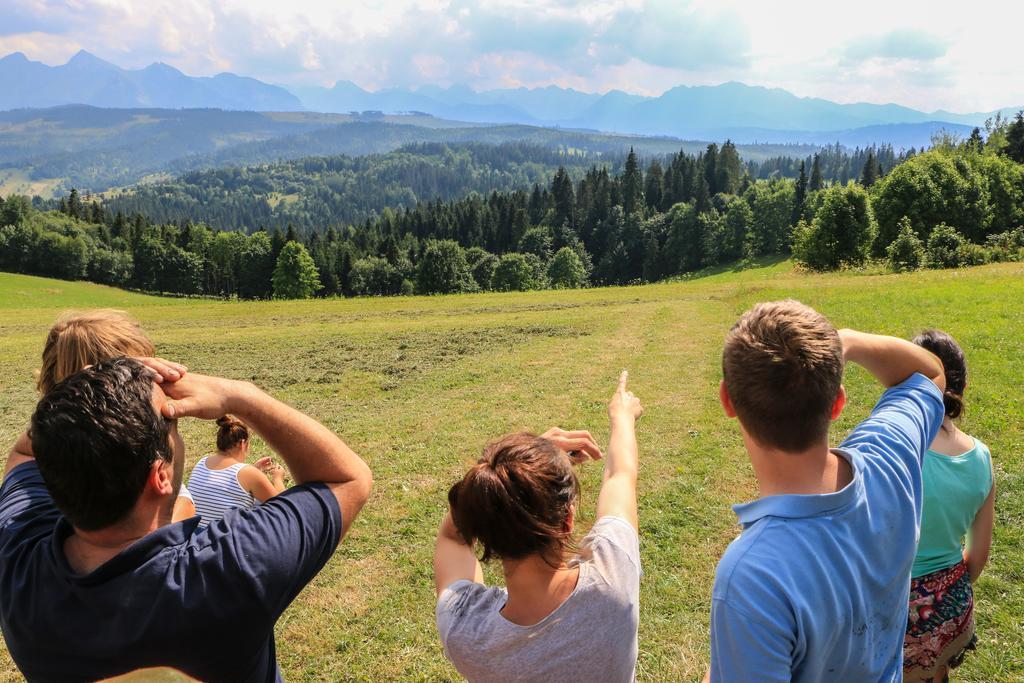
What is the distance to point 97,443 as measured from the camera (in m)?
2.08

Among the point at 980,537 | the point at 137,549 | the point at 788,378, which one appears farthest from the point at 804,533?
the point at 980,537

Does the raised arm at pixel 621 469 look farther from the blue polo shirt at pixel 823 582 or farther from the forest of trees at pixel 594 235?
the forest of trees at pixel 594 235

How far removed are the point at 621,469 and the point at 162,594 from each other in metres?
1.98

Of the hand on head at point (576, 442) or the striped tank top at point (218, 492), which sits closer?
the hand on head at point (576, 442)

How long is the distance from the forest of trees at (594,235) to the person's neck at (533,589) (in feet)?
166

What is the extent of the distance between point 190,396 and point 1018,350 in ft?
55.6

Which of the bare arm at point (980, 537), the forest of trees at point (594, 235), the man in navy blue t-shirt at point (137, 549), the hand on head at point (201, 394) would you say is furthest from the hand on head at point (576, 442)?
the forest of trees at point (594, 235)

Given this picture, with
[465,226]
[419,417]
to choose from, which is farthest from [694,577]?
[465,226]

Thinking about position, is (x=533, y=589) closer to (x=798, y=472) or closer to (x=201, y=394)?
(x=798, y=472)

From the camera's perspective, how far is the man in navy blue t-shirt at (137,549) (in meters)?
2.10

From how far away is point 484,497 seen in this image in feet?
7.50

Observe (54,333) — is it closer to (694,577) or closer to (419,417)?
(694,577)

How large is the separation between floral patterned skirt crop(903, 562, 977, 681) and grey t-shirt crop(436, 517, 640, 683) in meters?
2.31

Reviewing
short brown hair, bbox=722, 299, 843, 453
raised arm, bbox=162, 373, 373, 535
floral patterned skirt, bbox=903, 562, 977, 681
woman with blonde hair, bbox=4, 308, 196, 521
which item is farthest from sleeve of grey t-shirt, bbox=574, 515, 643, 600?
woman with blonde hair, bbox=4, 308, 196, 521
